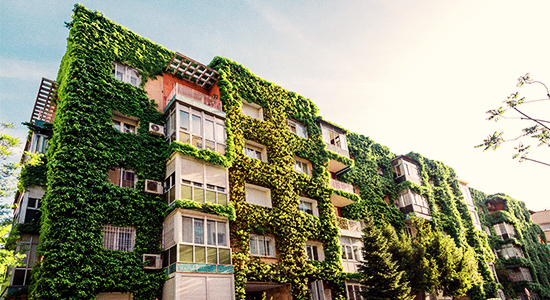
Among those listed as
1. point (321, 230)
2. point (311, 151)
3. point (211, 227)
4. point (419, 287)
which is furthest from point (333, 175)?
point (211, 227)

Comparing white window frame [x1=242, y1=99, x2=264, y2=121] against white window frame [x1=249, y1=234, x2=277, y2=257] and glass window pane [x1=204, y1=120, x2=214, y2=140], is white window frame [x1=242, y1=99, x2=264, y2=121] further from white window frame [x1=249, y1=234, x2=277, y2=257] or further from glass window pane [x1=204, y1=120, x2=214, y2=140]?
white window frame [x1=249, y1=234, x2=277, y2=257]

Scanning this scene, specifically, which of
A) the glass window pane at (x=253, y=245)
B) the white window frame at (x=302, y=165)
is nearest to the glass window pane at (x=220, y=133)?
the glass window pane at (x=253, y=245)

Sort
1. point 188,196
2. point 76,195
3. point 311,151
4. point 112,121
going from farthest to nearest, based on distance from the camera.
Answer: point 311,151 → point 112,121 → point 188,196 → point 76,195

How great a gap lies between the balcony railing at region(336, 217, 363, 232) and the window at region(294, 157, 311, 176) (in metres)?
4.24

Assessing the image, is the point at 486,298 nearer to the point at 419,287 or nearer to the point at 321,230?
the point at 419,287

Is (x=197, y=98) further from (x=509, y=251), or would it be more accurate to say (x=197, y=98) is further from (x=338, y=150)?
(x=509, y=251)

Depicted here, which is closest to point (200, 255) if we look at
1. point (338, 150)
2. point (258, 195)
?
point (258, 195)

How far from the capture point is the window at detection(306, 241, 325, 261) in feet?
80.4

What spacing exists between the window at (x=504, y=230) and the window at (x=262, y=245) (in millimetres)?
37501

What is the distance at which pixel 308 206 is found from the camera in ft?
87.7

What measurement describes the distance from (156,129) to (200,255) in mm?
7651

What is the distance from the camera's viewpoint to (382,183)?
34.2 m

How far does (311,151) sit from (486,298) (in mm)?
22064

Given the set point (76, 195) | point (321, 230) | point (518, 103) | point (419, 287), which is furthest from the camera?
point (321, 230)
